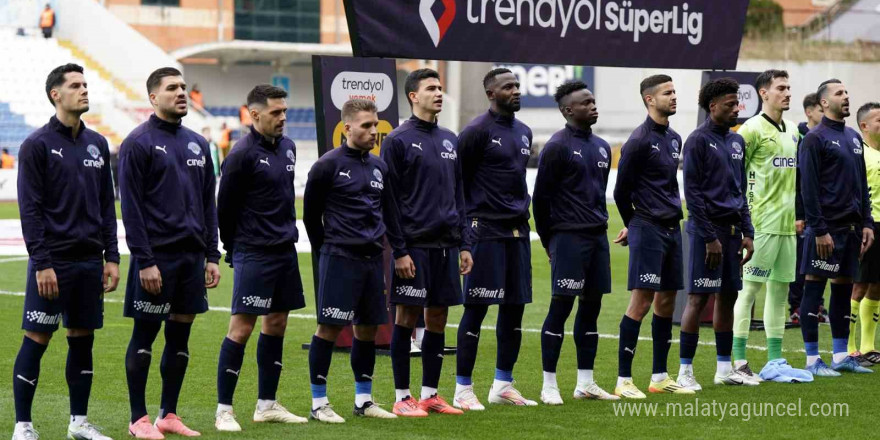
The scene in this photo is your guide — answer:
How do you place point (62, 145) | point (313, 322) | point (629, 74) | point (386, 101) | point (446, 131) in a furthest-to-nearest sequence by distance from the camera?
point (629, 74) → point (313, 322) → point (386, 101) → point (446, 131) → point (62, 145)

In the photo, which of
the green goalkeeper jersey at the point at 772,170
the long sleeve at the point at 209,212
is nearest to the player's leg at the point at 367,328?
the long sleeve at the point at 209,212

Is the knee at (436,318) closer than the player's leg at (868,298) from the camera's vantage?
Yes

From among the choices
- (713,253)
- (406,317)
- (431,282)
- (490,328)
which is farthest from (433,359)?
(490,328)

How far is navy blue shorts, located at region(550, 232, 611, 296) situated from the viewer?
935cm

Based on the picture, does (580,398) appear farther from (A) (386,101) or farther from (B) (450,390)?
(A) (386,101)

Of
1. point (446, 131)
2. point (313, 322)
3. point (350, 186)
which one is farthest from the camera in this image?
point (313, 322)

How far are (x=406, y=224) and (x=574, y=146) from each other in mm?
1427

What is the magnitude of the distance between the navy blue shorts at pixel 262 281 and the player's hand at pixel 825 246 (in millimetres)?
4490

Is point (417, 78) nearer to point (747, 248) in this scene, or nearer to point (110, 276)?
point (110, 276)

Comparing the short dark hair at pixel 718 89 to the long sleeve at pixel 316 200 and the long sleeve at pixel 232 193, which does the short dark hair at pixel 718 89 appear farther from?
the long sleeve at pixel 232 193

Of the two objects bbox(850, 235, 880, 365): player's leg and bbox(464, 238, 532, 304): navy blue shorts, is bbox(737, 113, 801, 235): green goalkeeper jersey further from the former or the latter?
bbox(464, 238, 532, 304): navy blue shorts

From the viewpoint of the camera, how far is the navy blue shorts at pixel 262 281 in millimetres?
8219

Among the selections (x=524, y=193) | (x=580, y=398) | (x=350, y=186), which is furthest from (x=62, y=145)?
(x=580, y=398)

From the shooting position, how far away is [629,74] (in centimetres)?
5519
